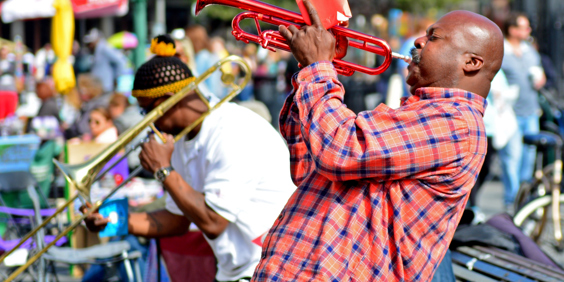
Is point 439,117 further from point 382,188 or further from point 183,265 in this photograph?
point 183,265

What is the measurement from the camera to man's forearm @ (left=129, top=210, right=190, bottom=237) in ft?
9.57

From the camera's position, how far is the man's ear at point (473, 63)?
1772 mm

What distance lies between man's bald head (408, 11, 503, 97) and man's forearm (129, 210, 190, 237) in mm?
1526

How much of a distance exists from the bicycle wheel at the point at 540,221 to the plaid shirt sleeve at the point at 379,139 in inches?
130

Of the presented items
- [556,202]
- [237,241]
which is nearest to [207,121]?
[237,241]

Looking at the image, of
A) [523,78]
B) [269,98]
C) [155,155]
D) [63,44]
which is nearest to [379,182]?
[155,155]

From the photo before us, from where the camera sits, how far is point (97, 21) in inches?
1137

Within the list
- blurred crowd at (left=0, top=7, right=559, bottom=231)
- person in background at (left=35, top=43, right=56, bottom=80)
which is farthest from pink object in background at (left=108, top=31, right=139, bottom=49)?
blurred crowd at (left=0, top=7, right=559, bottom=231)

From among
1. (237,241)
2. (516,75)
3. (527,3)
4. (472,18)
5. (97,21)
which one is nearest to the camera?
(472,18)

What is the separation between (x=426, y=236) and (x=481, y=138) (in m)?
0.29

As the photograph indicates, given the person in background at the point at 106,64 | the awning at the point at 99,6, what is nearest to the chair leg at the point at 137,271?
the awning at the point at 99,6

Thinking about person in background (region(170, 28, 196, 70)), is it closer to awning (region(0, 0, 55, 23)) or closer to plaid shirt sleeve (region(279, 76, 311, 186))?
plaid shirt sleeve (region(279, 76, 311, 186))

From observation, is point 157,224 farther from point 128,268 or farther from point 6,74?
point 6,74

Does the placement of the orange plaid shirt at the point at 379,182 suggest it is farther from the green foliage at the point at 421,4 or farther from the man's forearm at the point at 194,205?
the green foliage at the point at 421,4
